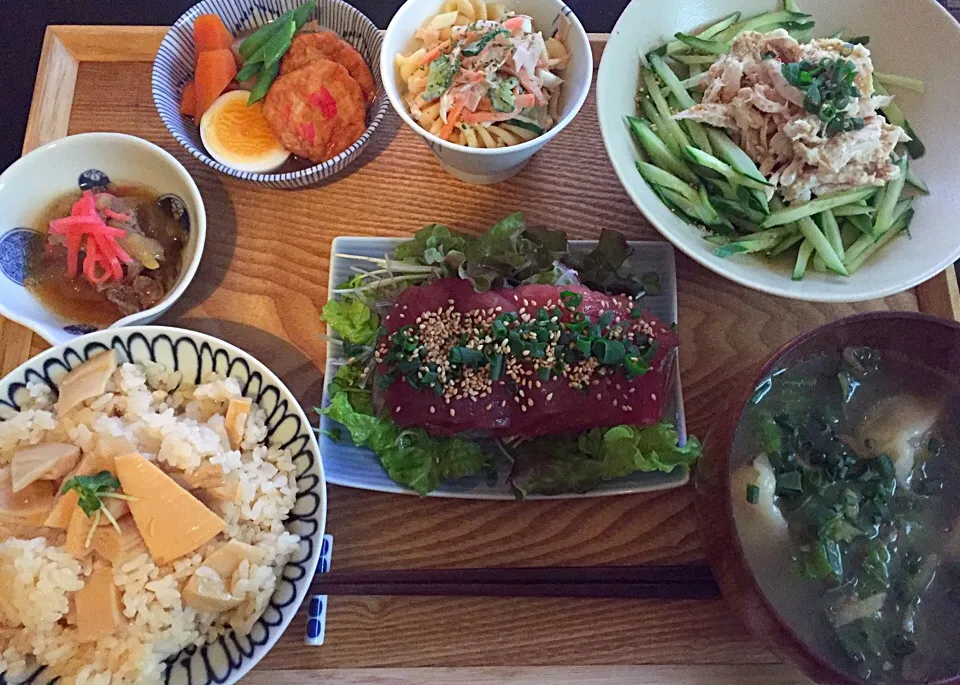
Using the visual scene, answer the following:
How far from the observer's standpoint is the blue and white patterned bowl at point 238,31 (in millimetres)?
1864

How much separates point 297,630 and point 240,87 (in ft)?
4.96

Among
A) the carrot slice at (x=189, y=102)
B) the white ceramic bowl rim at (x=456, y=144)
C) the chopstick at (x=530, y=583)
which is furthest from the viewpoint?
the carrot slice at (x=189, y=102)

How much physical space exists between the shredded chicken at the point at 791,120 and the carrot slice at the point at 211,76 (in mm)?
1267

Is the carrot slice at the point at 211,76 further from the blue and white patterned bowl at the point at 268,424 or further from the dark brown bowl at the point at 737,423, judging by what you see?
the dark brown bowl at the point at 737,423

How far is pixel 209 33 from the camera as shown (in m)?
1.97

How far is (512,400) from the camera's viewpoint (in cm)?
162

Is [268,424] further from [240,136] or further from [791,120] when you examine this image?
[791,120]

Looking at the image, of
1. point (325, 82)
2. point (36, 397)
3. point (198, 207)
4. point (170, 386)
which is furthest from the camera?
point (325, 82)

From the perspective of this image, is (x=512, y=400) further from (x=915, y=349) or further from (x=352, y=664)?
(x=915, y=349)

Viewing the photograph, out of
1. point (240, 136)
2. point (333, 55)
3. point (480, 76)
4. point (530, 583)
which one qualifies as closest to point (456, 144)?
point (480, 76)

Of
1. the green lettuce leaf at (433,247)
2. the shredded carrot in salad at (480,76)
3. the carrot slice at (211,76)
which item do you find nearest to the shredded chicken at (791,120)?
the shredded carrot in salad at (480,76)

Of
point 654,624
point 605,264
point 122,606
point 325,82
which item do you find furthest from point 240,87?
point 654,624

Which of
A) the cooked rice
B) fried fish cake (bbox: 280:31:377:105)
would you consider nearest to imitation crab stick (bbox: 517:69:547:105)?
fried fish cake (bbox: 280:31:377:105)

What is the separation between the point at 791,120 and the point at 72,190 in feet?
6.13
